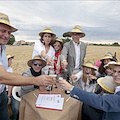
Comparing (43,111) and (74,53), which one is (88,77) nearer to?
(74,53)

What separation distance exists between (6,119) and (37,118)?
1172 mm

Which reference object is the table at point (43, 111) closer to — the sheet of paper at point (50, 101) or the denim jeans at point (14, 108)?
the sheet of paper at point (50, 101)

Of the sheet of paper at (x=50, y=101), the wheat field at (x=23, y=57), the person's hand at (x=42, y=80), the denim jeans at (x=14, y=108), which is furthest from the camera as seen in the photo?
the wheat field at (x=23, y=57)

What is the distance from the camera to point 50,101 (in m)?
2.06

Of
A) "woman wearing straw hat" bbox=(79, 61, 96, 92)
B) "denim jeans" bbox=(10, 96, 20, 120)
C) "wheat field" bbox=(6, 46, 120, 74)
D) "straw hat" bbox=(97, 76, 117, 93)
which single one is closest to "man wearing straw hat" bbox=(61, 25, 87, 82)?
"woman wearing straw hat" bbox=(79, 61, 96, 92)

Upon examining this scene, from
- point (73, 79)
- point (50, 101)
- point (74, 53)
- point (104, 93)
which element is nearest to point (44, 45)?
point (74, 53)

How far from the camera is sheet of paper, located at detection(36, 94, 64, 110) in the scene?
6.17ft

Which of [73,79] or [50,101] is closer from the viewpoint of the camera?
[50,101]

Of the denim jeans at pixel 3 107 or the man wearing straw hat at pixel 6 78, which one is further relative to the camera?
the denim jeans at pixel 3 107

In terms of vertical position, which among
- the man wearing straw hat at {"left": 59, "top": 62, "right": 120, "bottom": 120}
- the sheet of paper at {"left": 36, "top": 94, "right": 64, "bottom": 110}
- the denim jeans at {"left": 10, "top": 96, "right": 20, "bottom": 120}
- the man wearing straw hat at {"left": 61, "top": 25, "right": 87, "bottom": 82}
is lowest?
the denim jeans at {"left": 10, "top": 96, "right": 20, "bottom": 120}

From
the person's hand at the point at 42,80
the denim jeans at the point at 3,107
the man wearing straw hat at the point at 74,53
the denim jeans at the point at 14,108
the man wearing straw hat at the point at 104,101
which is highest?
the man wearing straw hat at the point at 74,53

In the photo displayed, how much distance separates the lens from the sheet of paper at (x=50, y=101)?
1882 mm

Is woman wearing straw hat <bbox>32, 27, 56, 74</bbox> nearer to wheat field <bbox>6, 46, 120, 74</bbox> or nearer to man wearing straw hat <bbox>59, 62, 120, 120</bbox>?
man wearing straw hat <bbox>59, 62, 120, 120</bbox>

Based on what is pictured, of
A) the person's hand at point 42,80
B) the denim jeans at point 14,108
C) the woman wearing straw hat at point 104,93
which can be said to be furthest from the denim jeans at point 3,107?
the woman wearing straw hat at point 104,93
